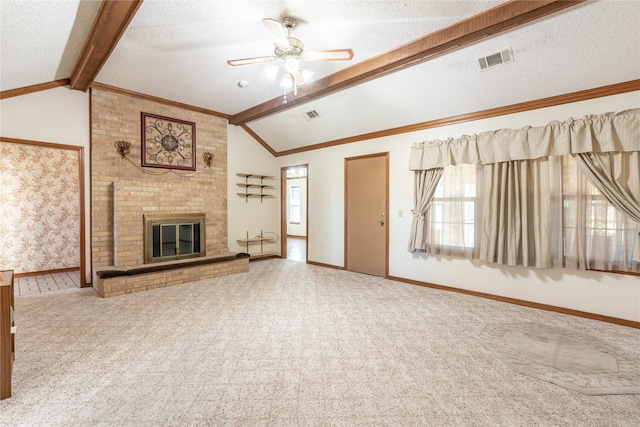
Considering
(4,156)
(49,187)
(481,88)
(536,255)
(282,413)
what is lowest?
(282,413)

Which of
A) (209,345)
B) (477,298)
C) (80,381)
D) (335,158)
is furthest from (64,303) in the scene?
(477,298)

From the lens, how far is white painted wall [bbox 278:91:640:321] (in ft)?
10.7

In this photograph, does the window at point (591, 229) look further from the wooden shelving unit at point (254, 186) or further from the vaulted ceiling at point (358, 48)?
the wooden shelving unit at point (254, 186)

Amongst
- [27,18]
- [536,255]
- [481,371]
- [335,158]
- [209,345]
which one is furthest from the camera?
[335,158]

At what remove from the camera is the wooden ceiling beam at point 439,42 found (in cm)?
245

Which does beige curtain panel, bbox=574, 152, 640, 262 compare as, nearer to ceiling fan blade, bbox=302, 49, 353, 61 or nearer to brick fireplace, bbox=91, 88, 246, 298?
ceiling fan blade, bbox=302, 49, 353, 61

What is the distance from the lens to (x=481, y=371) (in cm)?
229

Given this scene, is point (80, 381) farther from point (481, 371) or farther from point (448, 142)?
point (448, 142)

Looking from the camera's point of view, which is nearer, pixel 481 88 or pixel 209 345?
pixel 209 345

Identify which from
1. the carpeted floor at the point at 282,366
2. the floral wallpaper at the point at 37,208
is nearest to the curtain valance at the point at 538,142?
the carpeted floor at the point at 282,366

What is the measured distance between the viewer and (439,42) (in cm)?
296

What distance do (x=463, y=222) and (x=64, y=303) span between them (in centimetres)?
534

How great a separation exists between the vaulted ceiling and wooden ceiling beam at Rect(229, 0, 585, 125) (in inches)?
0.4

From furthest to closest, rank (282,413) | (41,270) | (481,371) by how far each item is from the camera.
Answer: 1. (41,270)
2. (481,371)
3. (282,413)
